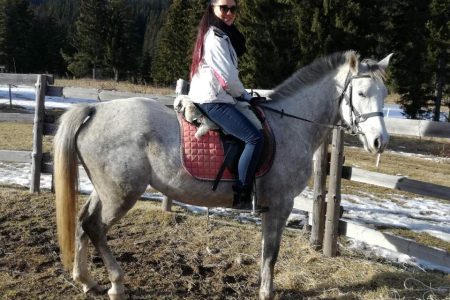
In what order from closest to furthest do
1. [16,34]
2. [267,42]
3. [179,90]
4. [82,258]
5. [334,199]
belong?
[82,258]
[334,199]
[179,90]
[267,42]
[16,34]

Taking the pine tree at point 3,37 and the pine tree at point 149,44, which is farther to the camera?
the pine tree at point 149,44

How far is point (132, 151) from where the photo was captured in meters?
3.76

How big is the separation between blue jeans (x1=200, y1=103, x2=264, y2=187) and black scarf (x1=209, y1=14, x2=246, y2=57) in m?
0.60

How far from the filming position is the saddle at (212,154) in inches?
149

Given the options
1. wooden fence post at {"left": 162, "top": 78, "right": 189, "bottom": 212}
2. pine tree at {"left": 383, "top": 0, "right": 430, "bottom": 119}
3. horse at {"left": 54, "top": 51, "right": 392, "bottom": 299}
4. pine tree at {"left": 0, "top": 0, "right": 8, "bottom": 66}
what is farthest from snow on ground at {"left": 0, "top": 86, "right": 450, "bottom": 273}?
pine tree at {"left": 0, "top": 0, "right": 8, "bottom": 66}

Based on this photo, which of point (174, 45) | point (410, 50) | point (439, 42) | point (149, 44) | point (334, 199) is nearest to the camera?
point (334, 199)

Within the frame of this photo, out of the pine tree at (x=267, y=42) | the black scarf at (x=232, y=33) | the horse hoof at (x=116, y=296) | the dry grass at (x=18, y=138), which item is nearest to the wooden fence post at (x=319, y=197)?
the black scarf at (x=232, y=33)

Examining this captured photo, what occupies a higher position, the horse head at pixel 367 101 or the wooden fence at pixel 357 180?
the horse head at pixel 367 101

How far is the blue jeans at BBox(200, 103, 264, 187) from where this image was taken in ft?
12.2

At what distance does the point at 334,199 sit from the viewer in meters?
5.47

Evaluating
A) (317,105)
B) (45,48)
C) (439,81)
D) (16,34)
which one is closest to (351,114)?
(317,105)

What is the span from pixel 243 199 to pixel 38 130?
4.95 m

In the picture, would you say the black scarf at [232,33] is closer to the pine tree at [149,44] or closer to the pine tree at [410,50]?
the pine tree at [410,50]

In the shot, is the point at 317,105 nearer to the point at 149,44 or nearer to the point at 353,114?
the point at 353,114
